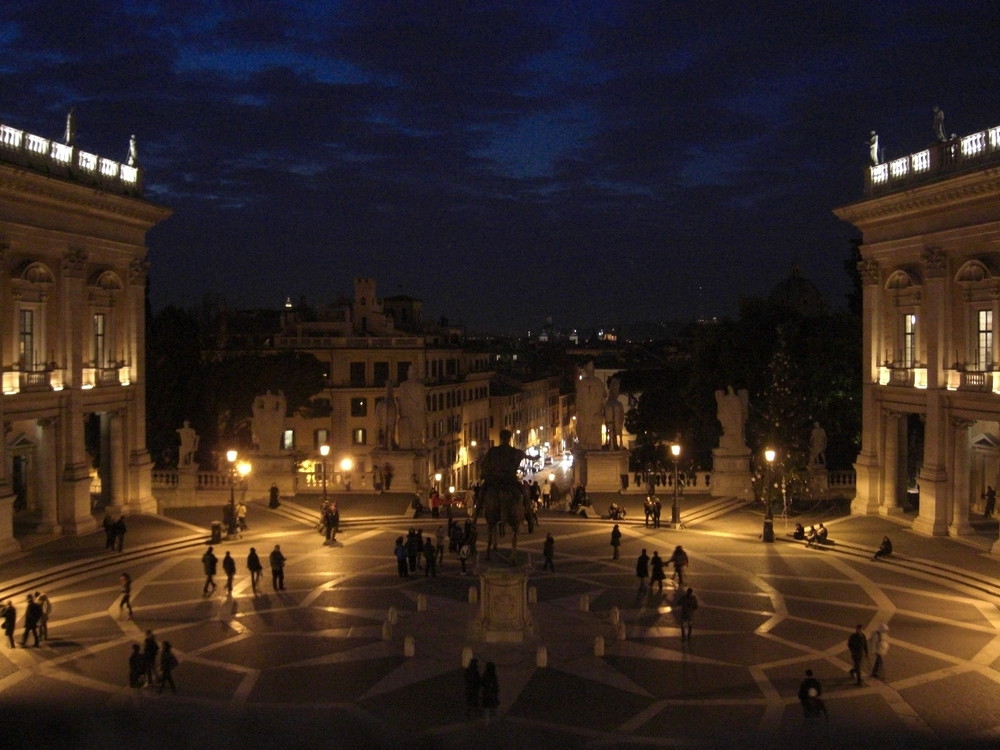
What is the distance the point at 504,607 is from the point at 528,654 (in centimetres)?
120

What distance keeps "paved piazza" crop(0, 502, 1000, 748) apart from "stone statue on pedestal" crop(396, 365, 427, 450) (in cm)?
886

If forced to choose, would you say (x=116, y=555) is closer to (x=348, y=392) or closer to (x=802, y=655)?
(x=802, y=655)

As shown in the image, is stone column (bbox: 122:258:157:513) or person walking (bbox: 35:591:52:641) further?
stone column (bbox: 122:258:157:513)

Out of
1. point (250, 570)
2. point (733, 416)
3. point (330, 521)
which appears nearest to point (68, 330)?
point (330, 521)

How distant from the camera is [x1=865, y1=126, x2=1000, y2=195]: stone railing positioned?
30.6 m

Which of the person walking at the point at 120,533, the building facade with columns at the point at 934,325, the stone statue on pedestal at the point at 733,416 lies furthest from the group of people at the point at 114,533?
the building facade with columns at the point at 934,325

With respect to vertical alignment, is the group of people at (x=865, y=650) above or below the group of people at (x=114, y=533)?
below

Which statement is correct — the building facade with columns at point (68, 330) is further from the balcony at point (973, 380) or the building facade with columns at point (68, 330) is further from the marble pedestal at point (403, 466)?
the balcony at point (973, 380)

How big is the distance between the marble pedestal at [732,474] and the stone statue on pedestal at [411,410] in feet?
40.4

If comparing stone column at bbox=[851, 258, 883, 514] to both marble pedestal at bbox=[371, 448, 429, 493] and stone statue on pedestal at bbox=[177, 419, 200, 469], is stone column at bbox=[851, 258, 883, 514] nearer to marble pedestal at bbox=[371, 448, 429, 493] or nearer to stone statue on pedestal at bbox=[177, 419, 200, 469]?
marble pedestal at bbox=[371, 448, 429, 493]

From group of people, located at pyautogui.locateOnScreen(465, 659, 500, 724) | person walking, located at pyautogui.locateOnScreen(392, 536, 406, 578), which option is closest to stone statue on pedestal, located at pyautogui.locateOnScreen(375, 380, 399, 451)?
person walking, located at pyautogui.locateOnScreen(392, 536, 406, 578)

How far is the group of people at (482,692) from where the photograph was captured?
56.9 ft

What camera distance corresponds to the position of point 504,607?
847 inches

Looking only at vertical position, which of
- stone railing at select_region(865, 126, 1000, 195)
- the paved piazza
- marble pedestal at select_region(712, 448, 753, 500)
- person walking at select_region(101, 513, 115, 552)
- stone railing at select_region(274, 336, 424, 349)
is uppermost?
stone railing at select_region(865, 126, 1000, 195)
